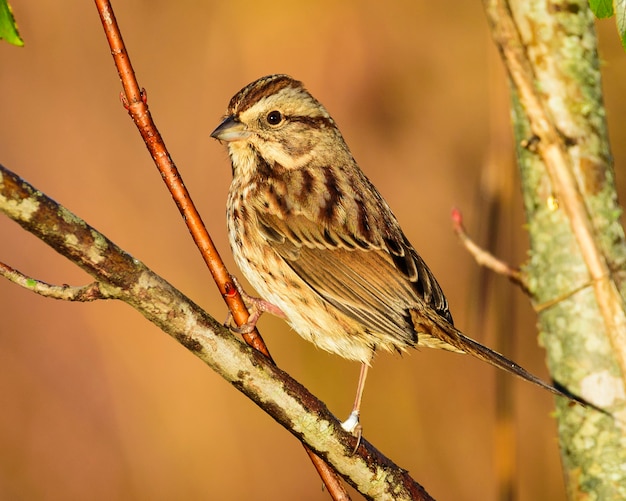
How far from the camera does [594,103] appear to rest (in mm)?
2930

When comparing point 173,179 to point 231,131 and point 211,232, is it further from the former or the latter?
point 211,232

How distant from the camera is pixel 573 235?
2752 mm

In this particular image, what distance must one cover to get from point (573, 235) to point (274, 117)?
125cm

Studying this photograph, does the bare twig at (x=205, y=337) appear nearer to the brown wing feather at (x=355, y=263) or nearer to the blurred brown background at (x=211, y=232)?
the brown wing feather at (x=355, y=263)

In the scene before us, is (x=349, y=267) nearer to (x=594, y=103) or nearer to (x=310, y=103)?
(x=310, y=103)

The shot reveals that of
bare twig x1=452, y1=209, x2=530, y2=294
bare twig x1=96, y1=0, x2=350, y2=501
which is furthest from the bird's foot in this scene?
bare twig x1=452, y1=209, x2=530, y2=294

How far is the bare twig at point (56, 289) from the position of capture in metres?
2.05

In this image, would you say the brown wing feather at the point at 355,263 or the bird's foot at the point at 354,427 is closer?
the bird's foot at the point at 354,427

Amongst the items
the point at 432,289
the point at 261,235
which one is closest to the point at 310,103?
the point at 261,235

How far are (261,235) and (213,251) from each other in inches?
32.5

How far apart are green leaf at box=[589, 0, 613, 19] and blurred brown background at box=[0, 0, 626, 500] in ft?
11.2

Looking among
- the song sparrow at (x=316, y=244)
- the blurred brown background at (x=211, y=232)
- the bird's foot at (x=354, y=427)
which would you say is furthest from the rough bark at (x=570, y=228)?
the blurred brown background at (x=211, y=232)

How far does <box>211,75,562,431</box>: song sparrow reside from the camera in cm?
309

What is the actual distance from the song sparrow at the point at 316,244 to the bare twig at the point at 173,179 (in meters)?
0.48
